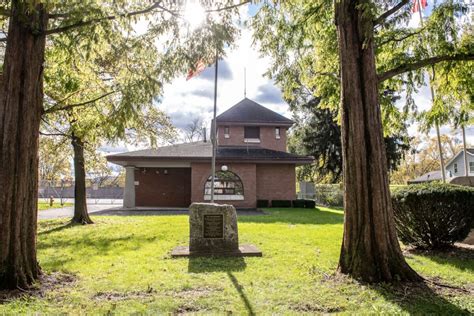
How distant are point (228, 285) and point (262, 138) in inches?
787

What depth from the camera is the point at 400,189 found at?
25.0 ft

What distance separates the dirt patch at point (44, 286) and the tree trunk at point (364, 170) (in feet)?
14.2

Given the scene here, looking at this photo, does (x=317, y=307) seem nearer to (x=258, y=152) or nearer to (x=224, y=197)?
(x=224, y=197)

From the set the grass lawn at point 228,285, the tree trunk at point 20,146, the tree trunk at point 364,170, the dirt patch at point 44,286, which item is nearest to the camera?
the grass lawn at point 228,285

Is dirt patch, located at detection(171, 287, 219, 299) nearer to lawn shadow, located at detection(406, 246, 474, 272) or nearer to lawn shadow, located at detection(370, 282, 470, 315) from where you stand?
lawn shadow, located at detection(370, 282, 470, 315)

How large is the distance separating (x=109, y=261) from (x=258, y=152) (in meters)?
16.5

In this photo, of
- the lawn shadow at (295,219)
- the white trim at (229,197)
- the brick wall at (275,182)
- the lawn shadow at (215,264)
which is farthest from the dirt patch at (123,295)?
the brick wall at (275,182)

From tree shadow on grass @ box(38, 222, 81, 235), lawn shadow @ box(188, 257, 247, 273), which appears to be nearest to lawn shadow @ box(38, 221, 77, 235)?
tree shadow on grass @ box(38, 222, 81, 235)

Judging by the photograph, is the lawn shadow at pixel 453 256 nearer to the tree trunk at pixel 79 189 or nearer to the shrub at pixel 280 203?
the tree trunk at pixel 79 189

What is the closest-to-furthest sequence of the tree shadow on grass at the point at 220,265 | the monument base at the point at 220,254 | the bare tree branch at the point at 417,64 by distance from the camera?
the tree shadow on grass at the point at 220,265 → the bare tree branch at the point at 417,64 → the monument base at the point at 220,254

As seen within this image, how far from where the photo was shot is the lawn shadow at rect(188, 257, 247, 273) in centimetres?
602

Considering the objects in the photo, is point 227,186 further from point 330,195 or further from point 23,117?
point 23,117

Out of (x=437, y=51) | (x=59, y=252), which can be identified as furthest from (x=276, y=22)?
(x=59, y=252)

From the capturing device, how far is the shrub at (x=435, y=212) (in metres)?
6.86
